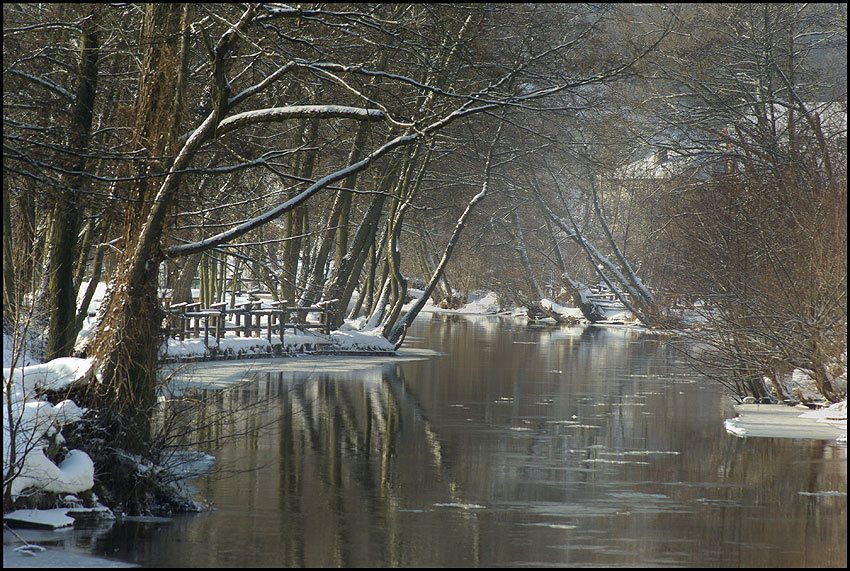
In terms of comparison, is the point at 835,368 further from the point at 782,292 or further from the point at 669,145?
the point at 669,145

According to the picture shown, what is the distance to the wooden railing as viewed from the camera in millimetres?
31172

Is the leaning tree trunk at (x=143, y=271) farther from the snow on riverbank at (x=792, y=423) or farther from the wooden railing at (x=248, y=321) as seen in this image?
the wooden railing at (x=248, y=321)

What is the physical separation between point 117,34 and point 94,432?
747cm

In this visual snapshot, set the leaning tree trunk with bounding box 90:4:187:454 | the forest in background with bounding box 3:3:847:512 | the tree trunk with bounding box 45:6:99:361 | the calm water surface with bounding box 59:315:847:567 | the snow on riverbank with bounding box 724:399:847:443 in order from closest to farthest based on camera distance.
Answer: the calm water surface with bounding box 59:315:847:567 → the leaning tree trunk with bounding box 90:4:187:454 → the forest in background with bounding box 3:3:847:512 → the tree trunk with bounding box 45:6:99:361 → the snow on riverbank with bounding box 724:399:847:443

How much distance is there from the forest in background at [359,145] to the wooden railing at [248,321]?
1228 mm

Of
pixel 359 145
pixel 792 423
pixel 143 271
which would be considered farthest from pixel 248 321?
pixel 143 271

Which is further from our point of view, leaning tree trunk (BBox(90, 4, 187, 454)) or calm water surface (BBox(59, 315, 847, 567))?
leaning tree trunk (BBox(90, 4, 187, 454))

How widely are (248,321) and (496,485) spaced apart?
1957 centimetres

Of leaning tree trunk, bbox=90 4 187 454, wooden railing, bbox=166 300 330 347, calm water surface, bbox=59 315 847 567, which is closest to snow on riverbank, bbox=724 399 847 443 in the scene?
calm water surface, bbox=59 315 847 567

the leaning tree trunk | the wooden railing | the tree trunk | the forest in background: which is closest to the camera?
the leaning tree trunk

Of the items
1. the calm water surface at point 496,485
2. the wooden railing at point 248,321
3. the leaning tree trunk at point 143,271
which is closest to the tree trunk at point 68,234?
the leaning tree trunk at point 143,271

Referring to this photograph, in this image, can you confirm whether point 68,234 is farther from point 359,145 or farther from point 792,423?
point 359,145

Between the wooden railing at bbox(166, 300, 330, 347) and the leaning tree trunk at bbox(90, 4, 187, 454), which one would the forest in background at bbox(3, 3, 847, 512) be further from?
the wooden railing at bbox(166, 300, 330, 347)

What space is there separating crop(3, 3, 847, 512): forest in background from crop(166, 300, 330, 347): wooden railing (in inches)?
48.3
